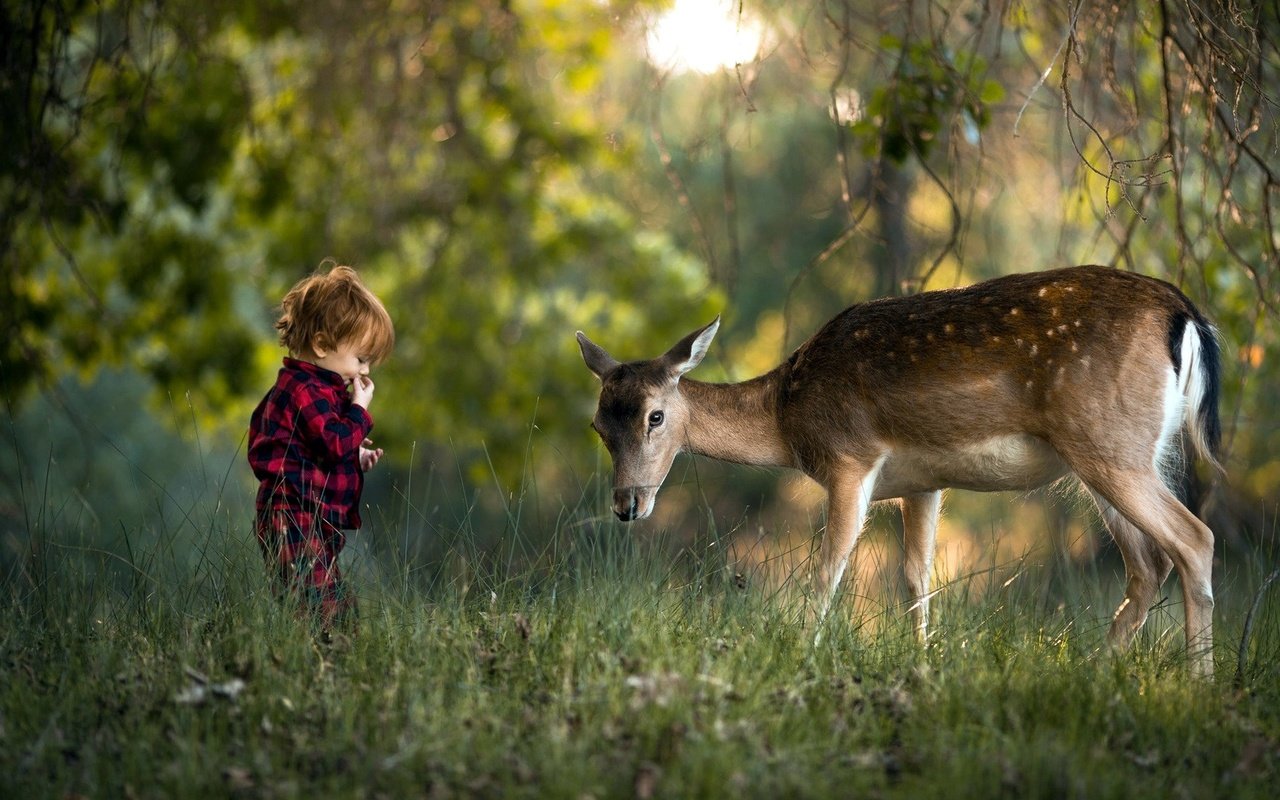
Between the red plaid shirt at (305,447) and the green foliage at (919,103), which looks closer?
the red plaid shirt at (305,447)

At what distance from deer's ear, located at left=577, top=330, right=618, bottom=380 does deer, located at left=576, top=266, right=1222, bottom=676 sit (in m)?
0.22

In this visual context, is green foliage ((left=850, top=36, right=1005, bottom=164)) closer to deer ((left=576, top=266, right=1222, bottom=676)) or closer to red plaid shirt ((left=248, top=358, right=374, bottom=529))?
deer ((left=576, top=266, right=1222, bottom=676))

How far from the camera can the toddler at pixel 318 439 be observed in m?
5.34

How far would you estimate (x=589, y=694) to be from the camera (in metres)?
4.29

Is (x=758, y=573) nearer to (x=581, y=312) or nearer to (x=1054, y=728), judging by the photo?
(x=1054, y=728)

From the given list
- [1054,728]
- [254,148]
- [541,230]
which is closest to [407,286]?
[541,230]

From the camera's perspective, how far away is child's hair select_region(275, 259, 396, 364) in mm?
5484

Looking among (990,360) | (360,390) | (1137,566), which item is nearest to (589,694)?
(360,390)

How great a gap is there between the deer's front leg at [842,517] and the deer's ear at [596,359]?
1.27 meters

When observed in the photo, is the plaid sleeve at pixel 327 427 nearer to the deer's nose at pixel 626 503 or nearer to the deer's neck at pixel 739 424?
the deer's nose at pixel 626 503

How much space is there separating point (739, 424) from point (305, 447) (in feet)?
7.02

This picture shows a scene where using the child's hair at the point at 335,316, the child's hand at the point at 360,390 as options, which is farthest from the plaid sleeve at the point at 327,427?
the child's hair at the point at 335,316

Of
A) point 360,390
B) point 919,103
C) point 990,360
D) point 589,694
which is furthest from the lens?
point 919,103

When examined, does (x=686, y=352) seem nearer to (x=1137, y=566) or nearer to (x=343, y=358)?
(x=343, y=358)
